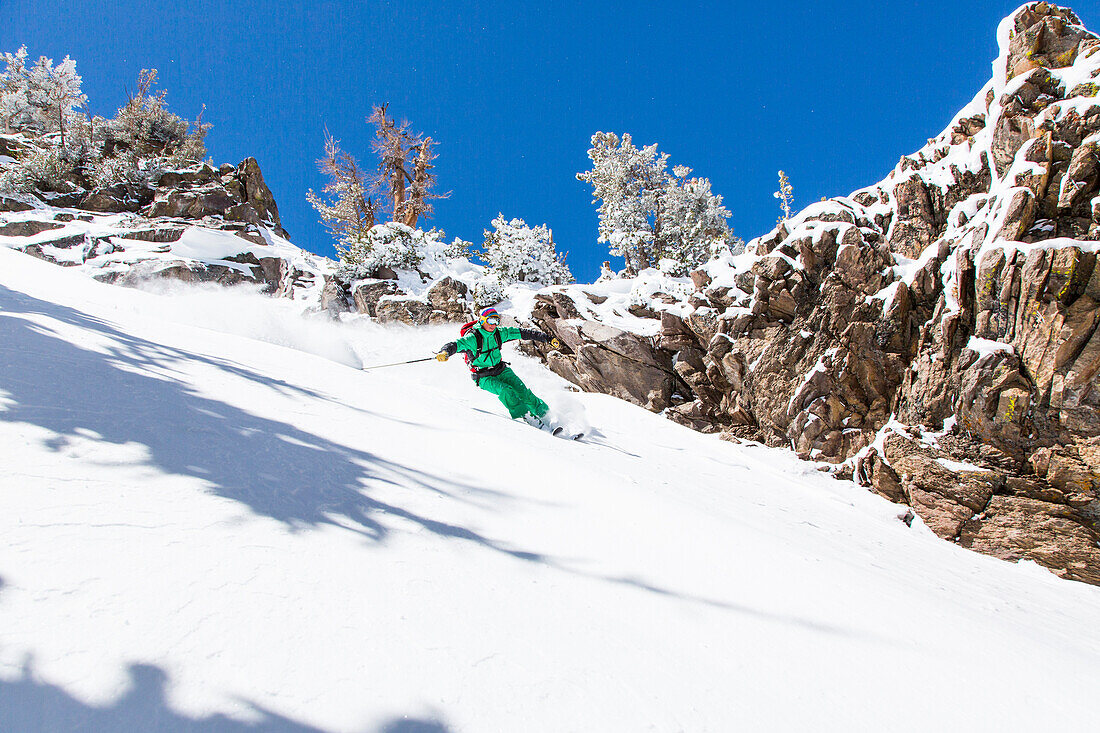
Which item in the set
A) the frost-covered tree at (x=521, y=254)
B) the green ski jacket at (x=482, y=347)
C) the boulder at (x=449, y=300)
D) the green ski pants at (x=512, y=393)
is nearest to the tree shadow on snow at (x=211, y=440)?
the green ski jacket at (x=482, y=347)

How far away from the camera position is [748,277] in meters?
15.2

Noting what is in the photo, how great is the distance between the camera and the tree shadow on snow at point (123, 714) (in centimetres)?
95

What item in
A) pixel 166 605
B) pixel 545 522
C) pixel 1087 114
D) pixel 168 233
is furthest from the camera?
pixel 168 233

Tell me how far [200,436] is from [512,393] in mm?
5913

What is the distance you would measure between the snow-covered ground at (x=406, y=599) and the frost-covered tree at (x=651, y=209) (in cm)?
2481

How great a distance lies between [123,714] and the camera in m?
1.00

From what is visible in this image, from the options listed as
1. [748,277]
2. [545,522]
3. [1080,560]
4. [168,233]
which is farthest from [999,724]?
[168,233]

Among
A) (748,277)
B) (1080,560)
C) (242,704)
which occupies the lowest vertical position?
(242,704)

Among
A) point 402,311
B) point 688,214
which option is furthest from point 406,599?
point 688,214

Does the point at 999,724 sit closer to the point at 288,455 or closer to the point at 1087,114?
the point at 288,455

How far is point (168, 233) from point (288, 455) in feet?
89.0

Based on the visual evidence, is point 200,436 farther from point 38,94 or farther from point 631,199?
point 38,94

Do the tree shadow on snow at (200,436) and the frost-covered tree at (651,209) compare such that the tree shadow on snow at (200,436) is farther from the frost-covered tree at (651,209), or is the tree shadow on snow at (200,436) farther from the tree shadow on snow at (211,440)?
the frost-covered tree at (651,209)

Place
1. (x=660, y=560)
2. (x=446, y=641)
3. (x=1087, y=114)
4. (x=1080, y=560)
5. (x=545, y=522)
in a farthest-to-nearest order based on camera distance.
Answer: (x=1087, y=114) < (x=1080, y=560) < (x=545, y=522) < (x=660, y=560) < (x=446, y=641)
